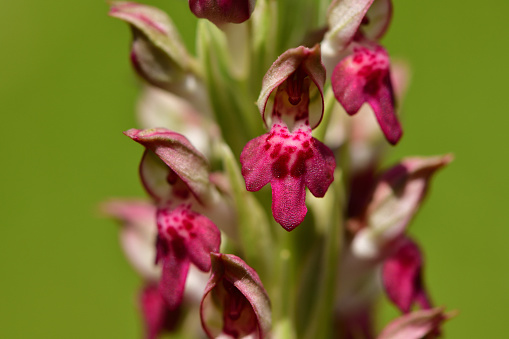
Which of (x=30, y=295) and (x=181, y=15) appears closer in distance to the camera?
(x=30, y=295)

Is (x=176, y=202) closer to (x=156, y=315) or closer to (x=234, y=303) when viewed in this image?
(x=234, y=303)

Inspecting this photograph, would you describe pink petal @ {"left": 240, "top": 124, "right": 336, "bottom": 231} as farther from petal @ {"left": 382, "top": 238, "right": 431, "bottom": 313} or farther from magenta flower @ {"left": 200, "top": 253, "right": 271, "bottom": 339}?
petal @ {"left": 382, "top": 238, "right": 431, "bottom": 313}

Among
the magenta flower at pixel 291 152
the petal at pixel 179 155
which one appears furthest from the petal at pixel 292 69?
the petal at pixel 179 155

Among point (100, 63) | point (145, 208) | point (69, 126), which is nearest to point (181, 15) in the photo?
point (100, 63)

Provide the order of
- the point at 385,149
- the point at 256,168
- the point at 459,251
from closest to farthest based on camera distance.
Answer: the point at 256,168
the point at 385,149
the point at 459,251

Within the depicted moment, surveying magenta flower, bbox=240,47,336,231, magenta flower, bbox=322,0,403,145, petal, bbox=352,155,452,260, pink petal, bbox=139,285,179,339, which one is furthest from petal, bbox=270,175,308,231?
pink petal, bbox=139,285,179,339

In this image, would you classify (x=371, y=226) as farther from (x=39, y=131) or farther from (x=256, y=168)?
(x=39, y=131)

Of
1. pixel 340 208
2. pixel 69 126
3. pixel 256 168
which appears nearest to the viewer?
pixel 256 168
